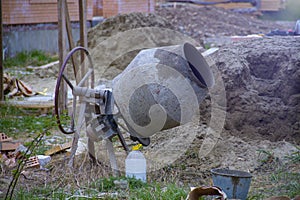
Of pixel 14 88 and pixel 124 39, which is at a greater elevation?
pixel 124 39

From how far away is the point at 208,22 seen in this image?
16.8 metres

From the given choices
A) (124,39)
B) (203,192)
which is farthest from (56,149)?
(124,39)

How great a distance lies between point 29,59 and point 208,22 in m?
6.92

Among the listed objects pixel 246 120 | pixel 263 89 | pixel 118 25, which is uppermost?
pixel 118 25

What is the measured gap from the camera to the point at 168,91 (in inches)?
189

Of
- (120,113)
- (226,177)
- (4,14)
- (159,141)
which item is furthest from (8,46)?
(226,177)

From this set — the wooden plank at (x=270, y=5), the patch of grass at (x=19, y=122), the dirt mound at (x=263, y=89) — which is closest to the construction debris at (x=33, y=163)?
the patch of grass at (x=19, y=122)

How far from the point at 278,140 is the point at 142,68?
194 cm

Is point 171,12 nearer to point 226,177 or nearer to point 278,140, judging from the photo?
point 278,140

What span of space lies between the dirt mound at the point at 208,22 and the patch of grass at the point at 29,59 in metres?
4.26

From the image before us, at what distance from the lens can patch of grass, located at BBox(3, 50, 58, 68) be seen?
11.4 m

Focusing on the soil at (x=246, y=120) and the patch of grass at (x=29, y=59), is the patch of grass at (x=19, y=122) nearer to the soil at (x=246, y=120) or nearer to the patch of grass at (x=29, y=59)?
the soil at (x=246, y=120)

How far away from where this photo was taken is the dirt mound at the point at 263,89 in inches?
239

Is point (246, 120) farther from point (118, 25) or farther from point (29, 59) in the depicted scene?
point (118, 25)
